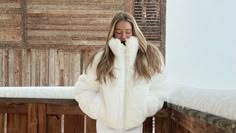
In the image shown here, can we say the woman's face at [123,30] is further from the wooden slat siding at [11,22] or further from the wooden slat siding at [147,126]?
the wooden slat siding at [11,22]

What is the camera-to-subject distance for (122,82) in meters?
2.55

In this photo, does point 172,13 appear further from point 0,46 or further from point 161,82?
point 0,46

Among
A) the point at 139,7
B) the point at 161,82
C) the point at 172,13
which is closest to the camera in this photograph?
the point at 161,82

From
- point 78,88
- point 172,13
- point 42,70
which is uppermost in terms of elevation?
point 172,13

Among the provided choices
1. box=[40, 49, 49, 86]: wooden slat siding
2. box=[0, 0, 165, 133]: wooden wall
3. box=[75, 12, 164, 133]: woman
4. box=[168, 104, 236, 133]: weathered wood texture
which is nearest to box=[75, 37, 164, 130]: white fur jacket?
box=[75, 12, 164, 133]: woman

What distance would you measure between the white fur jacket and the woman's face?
0.14ft

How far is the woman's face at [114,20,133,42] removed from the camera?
103 inches

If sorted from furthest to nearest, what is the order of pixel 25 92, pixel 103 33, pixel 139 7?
1. pixel 103 33
2. pixel 139 7
3. pixel 25 92

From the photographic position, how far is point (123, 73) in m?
2.57

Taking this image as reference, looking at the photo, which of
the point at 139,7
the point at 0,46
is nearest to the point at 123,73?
the point at 139,7

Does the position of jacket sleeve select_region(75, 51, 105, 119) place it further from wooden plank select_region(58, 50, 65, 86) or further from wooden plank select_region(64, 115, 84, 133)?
wooden plank select_region(58, 50, 65, 86)

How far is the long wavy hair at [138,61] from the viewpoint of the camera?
2.57 m

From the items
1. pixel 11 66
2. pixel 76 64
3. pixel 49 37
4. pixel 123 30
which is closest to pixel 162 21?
pixel 76 64

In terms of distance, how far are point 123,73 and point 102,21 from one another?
708 cm
